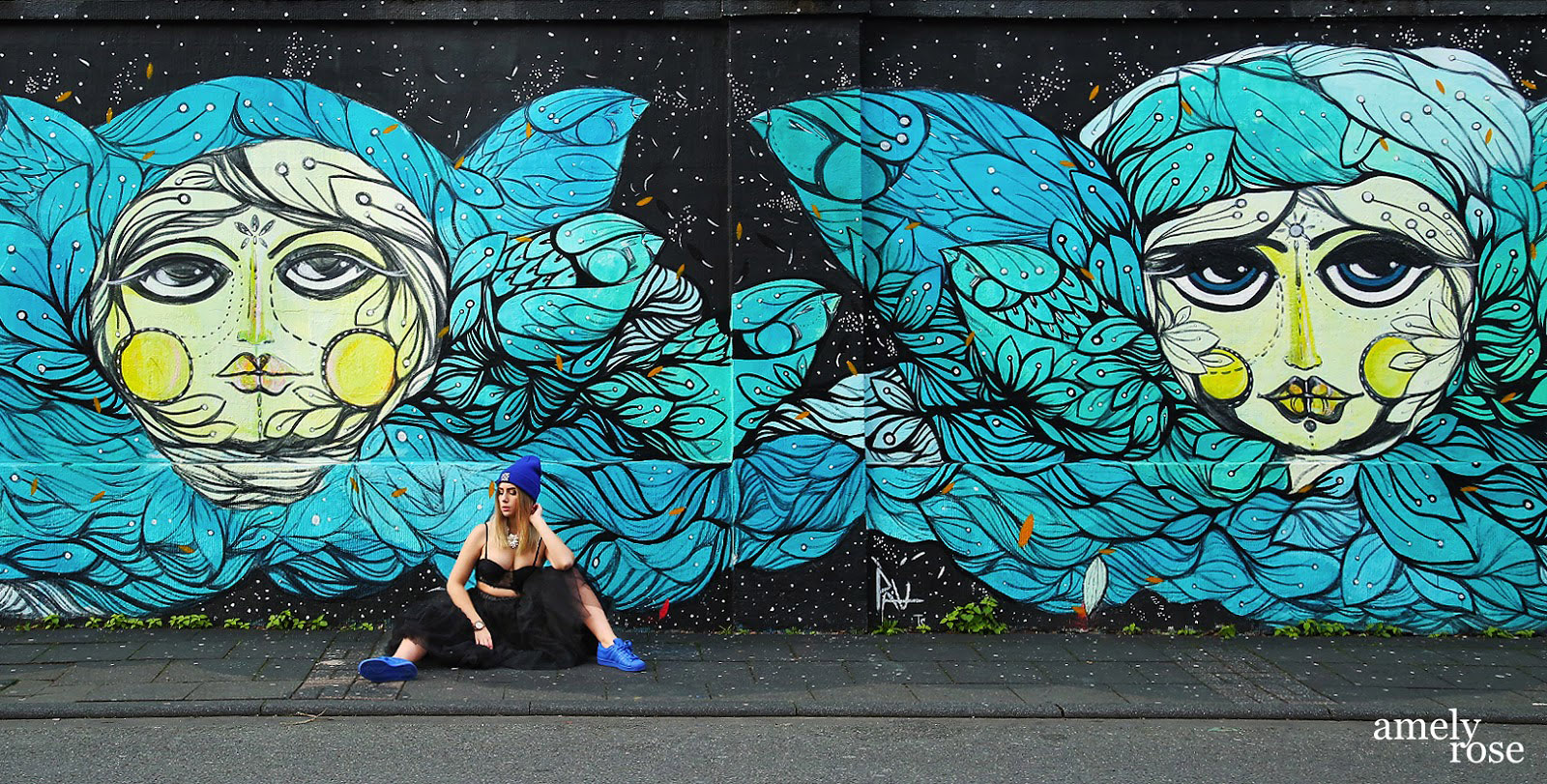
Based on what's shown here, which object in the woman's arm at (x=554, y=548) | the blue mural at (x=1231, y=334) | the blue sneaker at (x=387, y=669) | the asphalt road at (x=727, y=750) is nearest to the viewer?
the asphalt road at (x=727, y=750)

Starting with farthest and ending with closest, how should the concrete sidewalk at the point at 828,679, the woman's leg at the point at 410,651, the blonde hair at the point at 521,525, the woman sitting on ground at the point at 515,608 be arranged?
the blonde hair at the point at 521,525 → the woman sitting on ground at the point at 515,608 → the woman's leg at the point at 410,651 → the concrete sidewalk at the point at 828,679

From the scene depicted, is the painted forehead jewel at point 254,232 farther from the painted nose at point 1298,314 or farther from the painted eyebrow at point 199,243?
the painted nose at point 1298,314

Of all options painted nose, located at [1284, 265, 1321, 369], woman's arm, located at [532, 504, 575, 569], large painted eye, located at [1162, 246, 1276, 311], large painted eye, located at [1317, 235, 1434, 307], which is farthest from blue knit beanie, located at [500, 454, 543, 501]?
large painted eye, located at [1317, 235, 1434, 307]

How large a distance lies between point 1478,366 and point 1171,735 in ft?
12.2

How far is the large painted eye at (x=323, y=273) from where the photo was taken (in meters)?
7.58

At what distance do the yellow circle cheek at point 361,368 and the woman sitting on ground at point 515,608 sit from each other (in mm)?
1348

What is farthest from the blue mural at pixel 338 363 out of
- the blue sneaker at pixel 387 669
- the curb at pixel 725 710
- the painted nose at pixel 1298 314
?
the painted nose at pixel 1298 314

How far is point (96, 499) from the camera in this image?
7.51 m

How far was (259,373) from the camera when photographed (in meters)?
7.56

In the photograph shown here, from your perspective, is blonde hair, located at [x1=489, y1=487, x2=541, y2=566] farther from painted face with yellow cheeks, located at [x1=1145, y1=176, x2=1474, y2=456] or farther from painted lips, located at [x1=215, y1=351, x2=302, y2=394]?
painted face with yellow cheeks, located at [x1=1145, y1=176, x2=1474, y2=456]

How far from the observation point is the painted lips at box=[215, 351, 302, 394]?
24.8 feet

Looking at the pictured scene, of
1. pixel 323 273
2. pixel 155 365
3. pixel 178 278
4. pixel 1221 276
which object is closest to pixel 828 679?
pixel 1221 276

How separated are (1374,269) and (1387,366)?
597 mm

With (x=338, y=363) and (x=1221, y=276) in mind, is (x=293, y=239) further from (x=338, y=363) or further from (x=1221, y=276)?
(x=1221, y=276)
